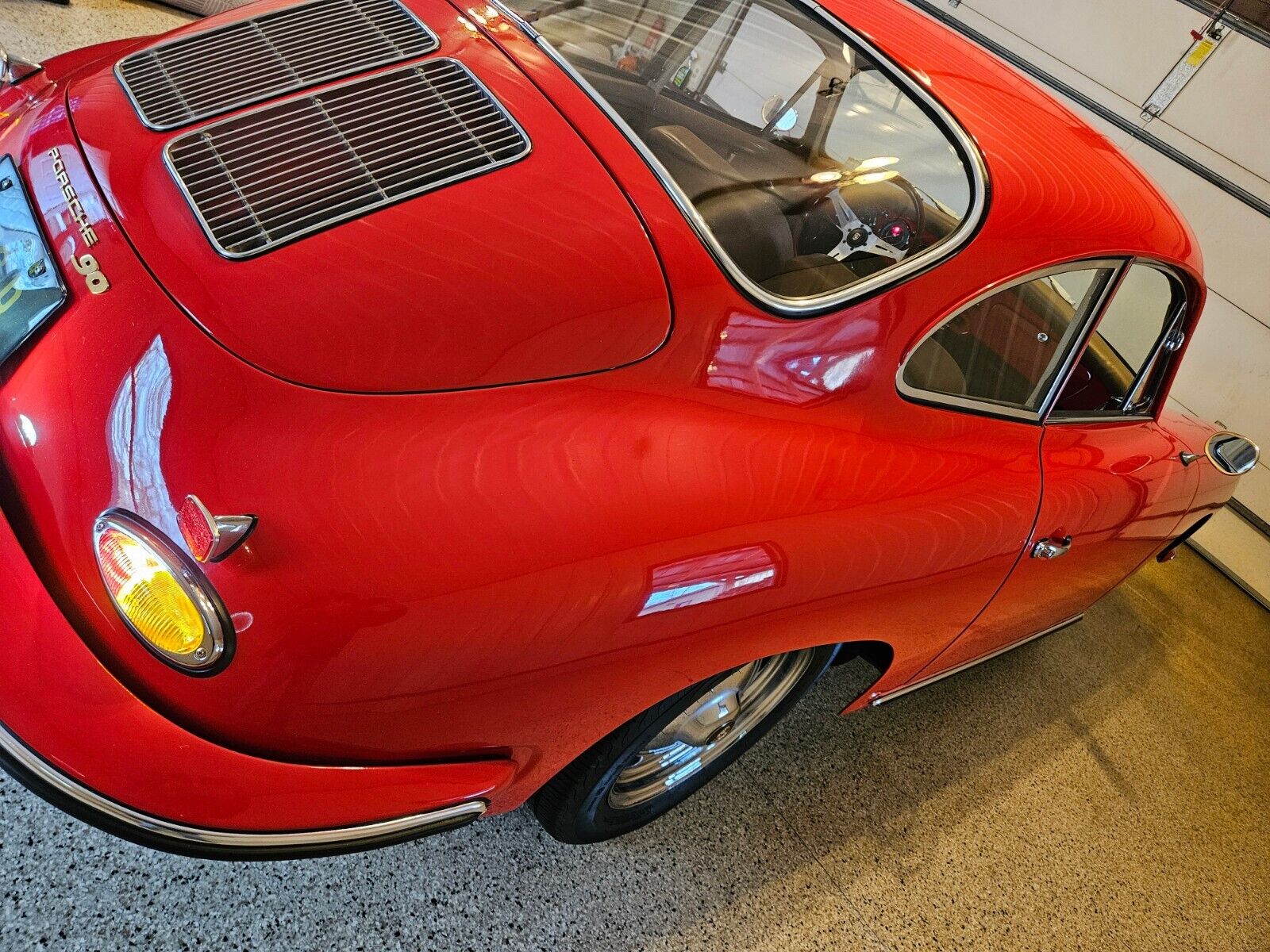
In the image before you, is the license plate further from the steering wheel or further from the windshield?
the steering wheel

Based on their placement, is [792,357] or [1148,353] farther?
[1148,353]

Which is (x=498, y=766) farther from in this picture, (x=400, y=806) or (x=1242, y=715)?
(x=1242, y=715)

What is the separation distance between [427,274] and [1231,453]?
2110mm

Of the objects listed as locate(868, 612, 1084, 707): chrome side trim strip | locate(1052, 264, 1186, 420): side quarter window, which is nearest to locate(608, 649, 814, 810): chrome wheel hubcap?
locate(868, 612, 1084, 707): chrome side trim strip

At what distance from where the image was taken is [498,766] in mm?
1295

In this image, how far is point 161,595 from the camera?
3.63 feet

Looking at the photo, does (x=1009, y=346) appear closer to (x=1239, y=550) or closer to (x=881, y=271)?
(x=881, y=271)

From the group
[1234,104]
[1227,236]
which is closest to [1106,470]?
[1227,236]

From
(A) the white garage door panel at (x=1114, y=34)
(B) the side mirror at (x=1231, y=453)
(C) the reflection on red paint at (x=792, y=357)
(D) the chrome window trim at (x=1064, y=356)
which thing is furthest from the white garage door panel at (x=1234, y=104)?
(C) the reflection on red paint at (x=792, y=357)

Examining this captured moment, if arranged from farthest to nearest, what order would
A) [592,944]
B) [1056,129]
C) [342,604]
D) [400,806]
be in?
1. [1056,129]
2. [592,944]
3. [400,806]
4. [342,604]

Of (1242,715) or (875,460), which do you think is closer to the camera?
(875,460)

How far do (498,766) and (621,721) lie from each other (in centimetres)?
23

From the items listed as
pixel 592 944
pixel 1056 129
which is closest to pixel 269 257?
pixel 592 944

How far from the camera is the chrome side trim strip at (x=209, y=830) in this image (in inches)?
43.1
